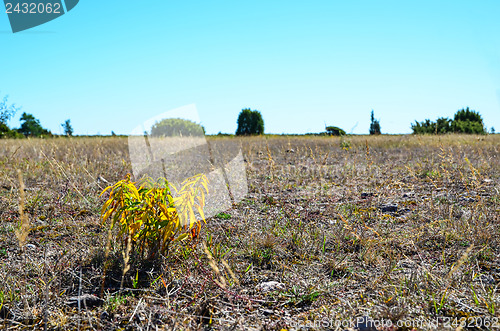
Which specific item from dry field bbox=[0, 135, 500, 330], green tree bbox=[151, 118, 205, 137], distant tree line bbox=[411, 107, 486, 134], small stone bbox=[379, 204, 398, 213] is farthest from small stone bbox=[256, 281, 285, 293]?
distant tree line bbox=[411, 107, 486, 134]

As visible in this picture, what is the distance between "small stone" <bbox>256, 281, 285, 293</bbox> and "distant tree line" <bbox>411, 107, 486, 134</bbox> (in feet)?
30.6

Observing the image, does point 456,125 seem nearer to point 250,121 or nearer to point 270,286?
Answer: point 250,121

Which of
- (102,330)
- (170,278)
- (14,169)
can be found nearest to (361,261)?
(170,278)

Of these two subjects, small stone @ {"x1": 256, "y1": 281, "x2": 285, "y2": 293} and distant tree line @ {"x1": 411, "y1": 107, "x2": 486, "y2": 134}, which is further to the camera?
distant tree line @ {"x1": 411, "y1": 107, "x2": 486, "y2": 134}

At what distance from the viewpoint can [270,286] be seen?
2.11 meters

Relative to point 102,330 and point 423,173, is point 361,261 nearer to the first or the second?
point 102,330

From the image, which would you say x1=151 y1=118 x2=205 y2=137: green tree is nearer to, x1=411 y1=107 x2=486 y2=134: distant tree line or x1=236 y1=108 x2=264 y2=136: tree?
x1=411 y1=107 x2=486 y2=134: distant tree line

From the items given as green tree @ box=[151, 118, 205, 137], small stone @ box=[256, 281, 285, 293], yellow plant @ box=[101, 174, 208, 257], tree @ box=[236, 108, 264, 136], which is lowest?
small stone @ box=[256, 281, 285, 293]

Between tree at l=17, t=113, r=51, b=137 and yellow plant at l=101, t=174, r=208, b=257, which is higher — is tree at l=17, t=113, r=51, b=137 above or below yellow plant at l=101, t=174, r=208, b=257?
above

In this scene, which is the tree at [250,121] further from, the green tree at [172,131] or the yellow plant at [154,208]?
the yellow plant at [154,208]

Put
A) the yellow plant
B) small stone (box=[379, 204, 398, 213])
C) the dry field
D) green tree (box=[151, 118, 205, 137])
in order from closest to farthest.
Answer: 1. the dry field
2. the yellow plant
3. small stone (box=[379, 204, 398, 213])
4. green tree (box=[151, 118, 205, 137])

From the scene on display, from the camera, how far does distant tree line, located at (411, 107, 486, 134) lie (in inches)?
776

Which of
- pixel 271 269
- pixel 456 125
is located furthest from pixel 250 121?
pixel 271 269

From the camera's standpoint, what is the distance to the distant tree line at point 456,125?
1970 centimetres
